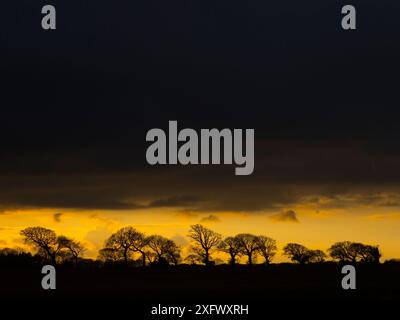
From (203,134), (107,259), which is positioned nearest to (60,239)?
(107,259)

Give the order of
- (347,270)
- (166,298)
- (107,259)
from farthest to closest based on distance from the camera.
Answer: (107,259) < (347,270) < (166,298)

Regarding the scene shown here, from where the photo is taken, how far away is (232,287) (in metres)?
109

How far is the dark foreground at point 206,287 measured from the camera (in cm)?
8781

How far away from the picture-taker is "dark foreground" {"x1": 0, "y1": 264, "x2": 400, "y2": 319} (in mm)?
87812

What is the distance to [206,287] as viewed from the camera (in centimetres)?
10906

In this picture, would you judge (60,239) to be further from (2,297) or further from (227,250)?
(2,297)

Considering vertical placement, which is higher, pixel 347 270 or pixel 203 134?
pixel 203 134
